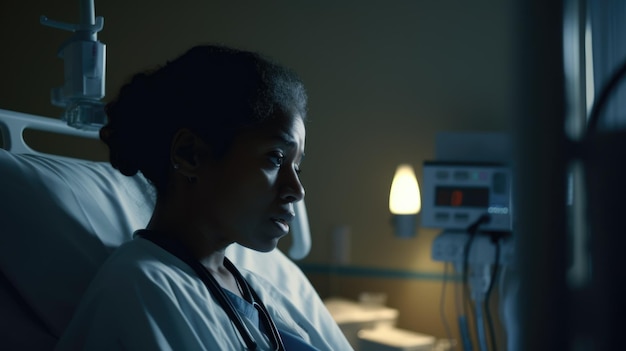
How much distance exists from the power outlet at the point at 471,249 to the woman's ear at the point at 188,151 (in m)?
1.10

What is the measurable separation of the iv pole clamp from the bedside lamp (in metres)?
1.21

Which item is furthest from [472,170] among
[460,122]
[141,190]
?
Result: [141,190]

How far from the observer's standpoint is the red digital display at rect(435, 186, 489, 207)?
1937 millimetres

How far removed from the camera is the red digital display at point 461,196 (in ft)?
6.35

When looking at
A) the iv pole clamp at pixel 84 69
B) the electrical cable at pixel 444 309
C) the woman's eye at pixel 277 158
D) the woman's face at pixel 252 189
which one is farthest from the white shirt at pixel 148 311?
the electrical cable at pixel 444 309

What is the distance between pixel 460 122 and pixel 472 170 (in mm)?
433

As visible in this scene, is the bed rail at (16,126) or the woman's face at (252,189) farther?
the bed rail at (16,126)

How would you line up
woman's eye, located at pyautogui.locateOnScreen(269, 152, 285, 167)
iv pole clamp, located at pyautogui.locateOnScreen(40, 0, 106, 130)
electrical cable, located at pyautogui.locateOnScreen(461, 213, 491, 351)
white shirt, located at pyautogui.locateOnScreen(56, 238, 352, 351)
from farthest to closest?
electrical cable, located at pyautogui.locateOnScreen(461, 213, 491, 351), iv pole clamp, located at pyautogui.locateOnScreen(40, 0, 106, 130), woman's eye, located at pyautogui.locateOnScreen(269, 152, 285, 167), white shirt, located at pyautogui.locateOnScreen(56, 238, 352, 351)

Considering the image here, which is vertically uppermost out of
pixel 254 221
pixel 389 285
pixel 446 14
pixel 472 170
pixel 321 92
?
pixel 446 14

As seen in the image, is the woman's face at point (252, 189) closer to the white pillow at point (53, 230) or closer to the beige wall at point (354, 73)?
the white pillow at point (53, 230)

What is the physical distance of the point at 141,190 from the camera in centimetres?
134

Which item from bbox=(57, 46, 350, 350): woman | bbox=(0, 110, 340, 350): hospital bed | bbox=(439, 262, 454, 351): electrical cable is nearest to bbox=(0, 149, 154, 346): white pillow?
bbox=(0, 110, 340, 350): hospital bed

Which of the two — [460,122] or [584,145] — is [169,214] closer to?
[584,145]

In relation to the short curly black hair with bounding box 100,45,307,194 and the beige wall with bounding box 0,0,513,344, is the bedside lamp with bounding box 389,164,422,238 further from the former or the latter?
the short curly black hair with bounding box 100,45,307,194
